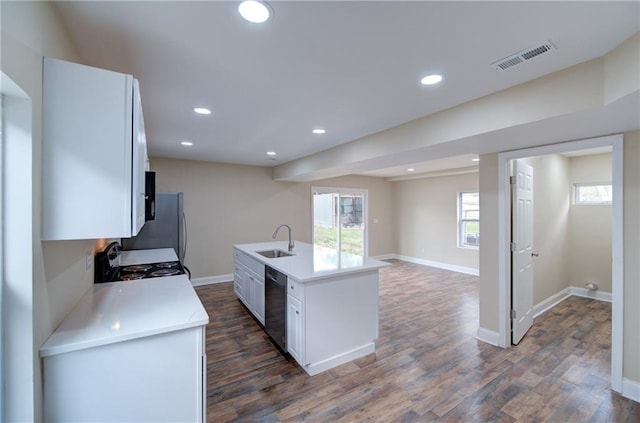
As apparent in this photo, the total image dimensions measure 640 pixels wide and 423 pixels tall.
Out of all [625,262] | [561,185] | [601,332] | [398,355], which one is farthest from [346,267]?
[561,185]

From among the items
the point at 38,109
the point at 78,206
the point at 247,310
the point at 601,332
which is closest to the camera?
the point at 38,109

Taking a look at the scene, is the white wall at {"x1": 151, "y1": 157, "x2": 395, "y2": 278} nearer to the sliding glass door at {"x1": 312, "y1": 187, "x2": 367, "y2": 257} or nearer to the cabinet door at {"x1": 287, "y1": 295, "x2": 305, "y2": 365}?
→ the sliding glass door at {"x1": 312, "y1": 187, "x2": 367, "y2": 257}

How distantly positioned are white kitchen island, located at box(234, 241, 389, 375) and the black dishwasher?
8 centimetres

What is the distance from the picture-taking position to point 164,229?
411cm

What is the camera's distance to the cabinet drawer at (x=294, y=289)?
97.5 inches

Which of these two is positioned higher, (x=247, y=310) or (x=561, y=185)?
(x=561, y=185)

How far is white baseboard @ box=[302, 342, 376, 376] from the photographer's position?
97.9 inches

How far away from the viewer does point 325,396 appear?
2.19 meters

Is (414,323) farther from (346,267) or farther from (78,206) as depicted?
(78,206)

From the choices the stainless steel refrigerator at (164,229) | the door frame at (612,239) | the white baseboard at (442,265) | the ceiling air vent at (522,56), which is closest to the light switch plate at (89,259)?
the stainless steel refrigerator at (164,229)

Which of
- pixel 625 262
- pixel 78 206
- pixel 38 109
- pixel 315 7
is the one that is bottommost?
pixel 625 262

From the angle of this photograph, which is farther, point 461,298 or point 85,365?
point 461,298

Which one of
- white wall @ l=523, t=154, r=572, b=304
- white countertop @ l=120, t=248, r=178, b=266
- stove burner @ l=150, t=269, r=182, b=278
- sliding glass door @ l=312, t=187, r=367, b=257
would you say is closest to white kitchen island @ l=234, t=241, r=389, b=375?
stove burner @ l=150, t=269, r=182, b=278

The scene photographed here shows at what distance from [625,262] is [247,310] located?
4057 mm
